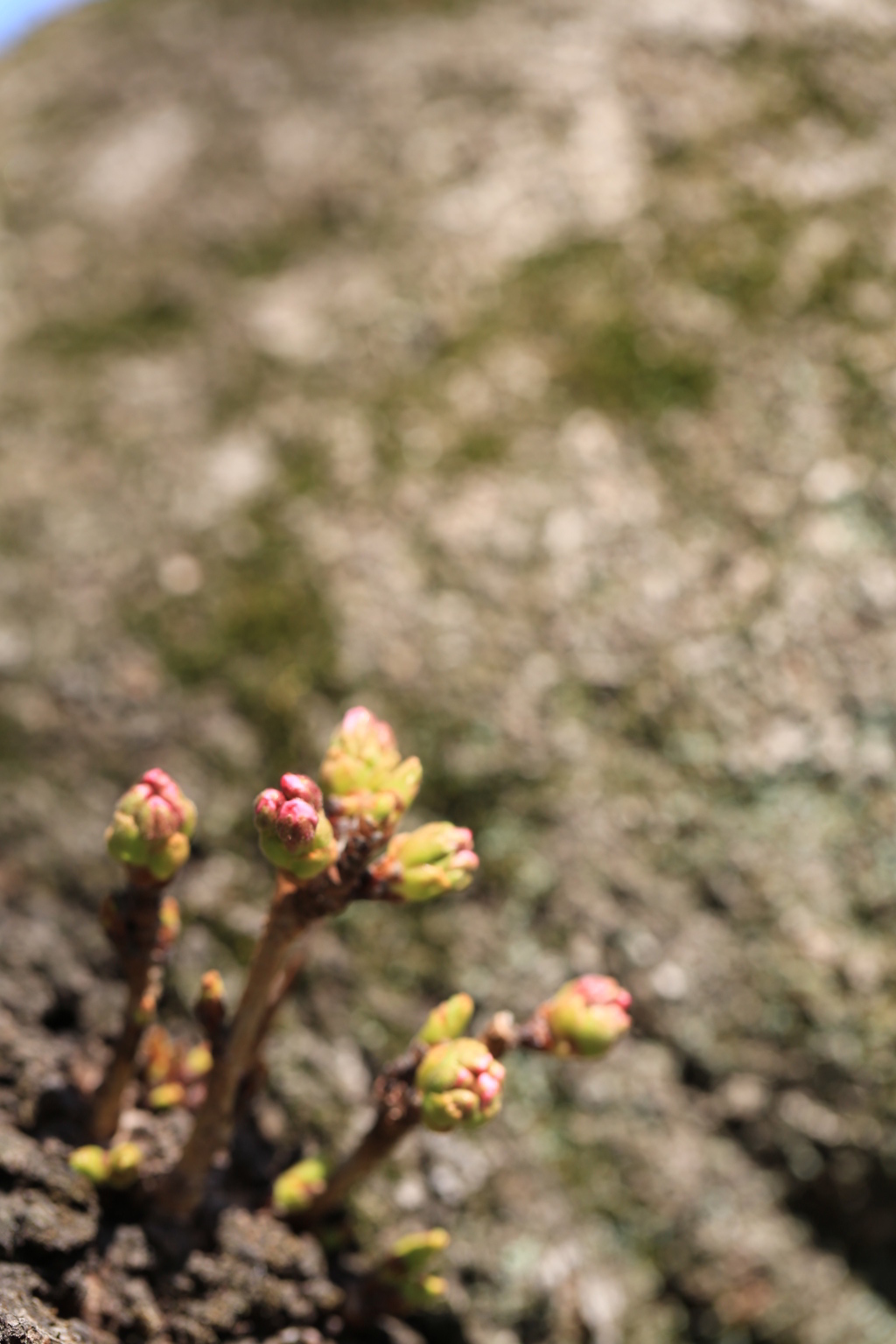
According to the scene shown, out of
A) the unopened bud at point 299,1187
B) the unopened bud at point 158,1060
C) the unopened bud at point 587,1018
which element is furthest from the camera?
the unopened bud at point 158,1060

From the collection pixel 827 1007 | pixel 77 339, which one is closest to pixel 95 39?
pixel 77 339

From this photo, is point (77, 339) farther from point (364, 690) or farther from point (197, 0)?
point (197, 0)

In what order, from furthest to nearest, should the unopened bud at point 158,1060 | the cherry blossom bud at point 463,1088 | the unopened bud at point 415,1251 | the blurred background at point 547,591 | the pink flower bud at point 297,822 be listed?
1. the blurred background at point 547,591
2. the unopened bud at point 158,1060
3. the unopened bud at point 415,1251
4. the cherry blossom bud at point 463,1088
5. the pink flower bud at point 297,822

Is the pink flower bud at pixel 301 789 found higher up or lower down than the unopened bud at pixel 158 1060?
higher up

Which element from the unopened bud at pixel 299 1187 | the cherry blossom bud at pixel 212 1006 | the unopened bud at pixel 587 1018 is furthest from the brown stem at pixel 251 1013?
the unopened bud at pixel 587 1018

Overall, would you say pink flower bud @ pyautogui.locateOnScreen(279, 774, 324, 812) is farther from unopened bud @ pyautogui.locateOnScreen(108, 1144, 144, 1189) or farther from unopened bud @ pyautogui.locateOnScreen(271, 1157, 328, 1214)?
unopened bud @ pyautogui.locateOnScreen(271, 1157, 328, 1214)

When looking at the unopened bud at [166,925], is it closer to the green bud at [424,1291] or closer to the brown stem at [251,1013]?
the brown stem at [251,1013]
